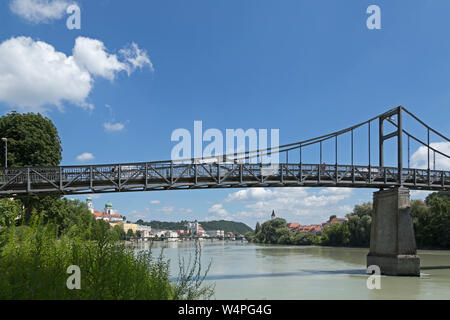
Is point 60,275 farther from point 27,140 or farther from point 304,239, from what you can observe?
point 304,239

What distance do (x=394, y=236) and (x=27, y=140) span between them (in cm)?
3238

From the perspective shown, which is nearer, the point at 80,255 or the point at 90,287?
the point at 90,287

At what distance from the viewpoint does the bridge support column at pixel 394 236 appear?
98.2 feet

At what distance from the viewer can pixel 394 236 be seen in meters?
30.8

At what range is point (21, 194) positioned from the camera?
2436 cm

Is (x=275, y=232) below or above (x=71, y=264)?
below

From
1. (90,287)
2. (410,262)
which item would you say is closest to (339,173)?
(410,262)

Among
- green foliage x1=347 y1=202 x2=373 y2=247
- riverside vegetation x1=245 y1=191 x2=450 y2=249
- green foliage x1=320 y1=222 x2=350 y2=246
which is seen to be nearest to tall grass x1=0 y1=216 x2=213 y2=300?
riverside vegetation x1=245 y1=191 x2=450 y2=249

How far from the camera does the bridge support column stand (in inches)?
1178

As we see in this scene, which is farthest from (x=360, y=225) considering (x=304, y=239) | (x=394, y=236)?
(x=394, y=236)

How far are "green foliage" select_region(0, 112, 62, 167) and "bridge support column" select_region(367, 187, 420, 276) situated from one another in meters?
29.7

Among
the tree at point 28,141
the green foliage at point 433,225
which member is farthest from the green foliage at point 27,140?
the green foliage at point 433,225
